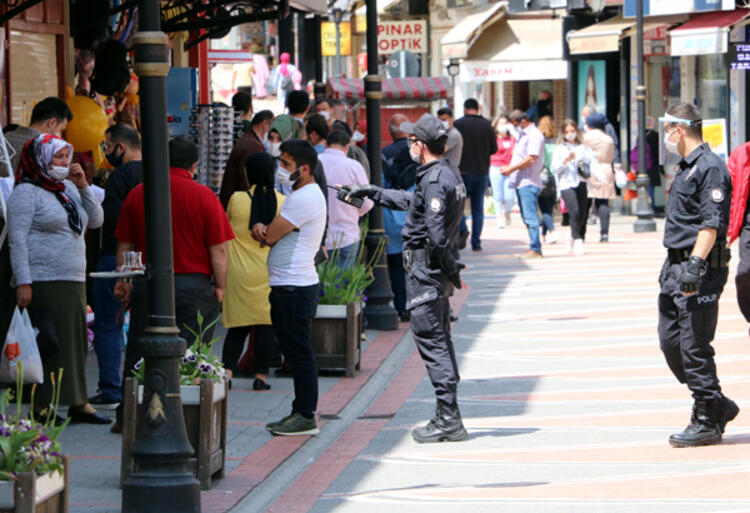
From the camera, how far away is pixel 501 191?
25938mm

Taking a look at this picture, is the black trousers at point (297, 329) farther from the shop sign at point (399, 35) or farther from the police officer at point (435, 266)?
the shop sign at point (399, 35)

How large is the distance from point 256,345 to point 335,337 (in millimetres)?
915

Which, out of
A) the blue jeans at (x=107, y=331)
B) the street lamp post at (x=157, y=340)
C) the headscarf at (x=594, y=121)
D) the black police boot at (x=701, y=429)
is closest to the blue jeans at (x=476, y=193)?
the headscarf at (x=594, y=121)

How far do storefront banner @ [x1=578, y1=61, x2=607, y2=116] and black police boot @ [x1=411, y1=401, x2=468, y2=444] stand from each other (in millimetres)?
24186

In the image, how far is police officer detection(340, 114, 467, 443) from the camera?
920cm

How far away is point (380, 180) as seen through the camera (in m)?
14.6

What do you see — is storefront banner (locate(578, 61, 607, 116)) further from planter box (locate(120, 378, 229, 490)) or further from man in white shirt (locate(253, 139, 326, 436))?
planter box (locate(120, 378, 229, 490))

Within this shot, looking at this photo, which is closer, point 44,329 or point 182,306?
point 182,306

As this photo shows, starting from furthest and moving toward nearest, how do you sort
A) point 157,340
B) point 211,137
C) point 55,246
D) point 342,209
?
point 211,137, point 342,209, point 55,246, point 157,340

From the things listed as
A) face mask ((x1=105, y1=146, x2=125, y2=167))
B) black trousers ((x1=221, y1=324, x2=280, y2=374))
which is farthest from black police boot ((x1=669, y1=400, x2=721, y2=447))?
face mask ((x1=105, y1=146, x2=125, y2=167))

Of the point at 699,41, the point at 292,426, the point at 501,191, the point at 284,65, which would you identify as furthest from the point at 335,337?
the point at 284,65

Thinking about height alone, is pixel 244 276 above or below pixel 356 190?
below

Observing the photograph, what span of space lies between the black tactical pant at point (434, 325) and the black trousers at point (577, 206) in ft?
37.9

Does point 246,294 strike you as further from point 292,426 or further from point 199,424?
point 199,424
